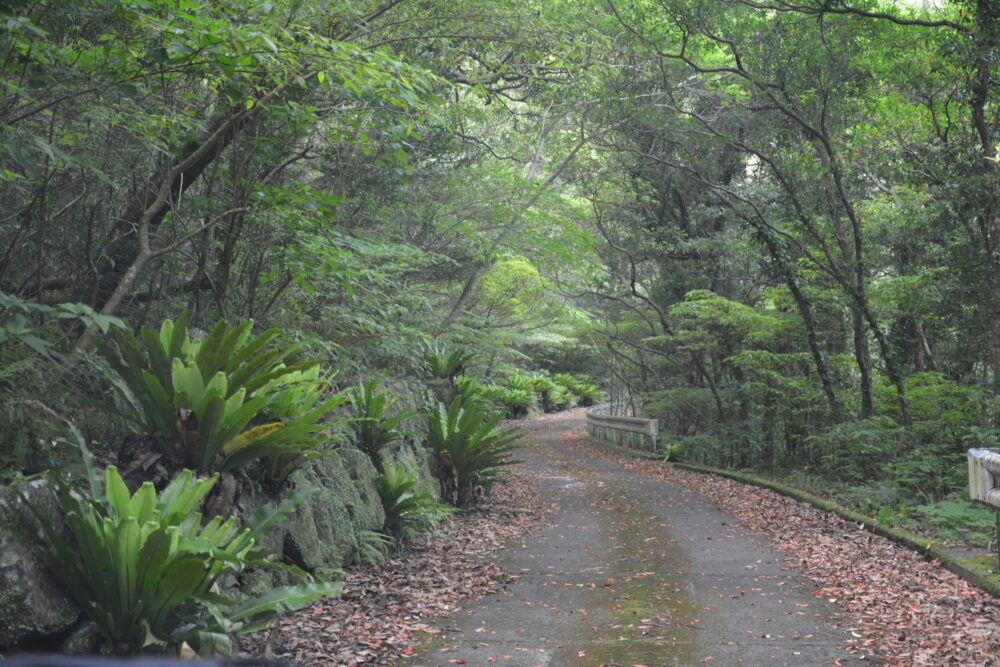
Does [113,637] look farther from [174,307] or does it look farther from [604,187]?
[604,187]

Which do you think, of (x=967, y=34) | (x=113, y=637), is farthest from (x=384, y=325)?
(x=967, y=34)

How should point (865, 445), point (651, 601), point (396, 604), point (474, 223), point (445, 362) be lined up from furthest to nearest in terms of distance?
point (445, 362)
point (474, 223)
point (865, 445)
point (651, 601)
point (396, 604)

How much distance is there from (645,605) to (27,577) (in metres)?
3.97

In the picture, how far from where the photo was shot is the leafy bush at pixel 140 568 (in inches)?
139

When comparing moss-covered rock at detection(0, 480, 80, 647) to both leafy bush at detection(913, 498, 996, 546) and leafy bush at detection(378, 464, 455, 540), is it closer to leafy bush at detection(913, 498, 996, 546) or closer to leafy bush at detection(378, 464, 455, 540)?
leafy bush at detection(378, 464, 455, 540)

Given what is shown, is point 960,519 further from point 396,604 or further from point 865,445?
point 396,604

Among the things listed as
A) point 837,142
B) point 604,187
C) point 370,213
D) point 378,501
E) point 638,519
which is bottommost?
point 638,519

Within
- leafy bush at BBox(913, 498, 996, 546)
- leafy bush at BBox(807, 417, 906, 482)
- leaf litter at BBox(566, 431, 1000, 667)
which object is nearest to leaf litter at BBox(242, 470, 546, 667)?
leaf litter at BBox(566, 431, 1000, 667)

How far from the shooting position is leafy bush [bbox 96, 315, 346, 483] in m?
4.82

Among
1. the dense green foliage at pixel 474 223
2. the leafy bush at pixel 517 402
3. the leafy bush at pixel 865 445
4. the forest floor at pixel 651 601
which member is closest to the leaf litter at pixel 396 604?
the forest floor at pixel 651 601

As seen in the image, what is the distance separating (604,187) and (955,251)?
32.0 feet

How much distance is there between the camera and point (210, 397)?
479 centimetres

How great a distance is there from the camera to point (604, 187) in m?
19.6

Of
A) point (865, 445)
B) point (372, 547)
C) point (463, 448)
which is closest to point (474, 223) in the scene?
point (463, 448)
